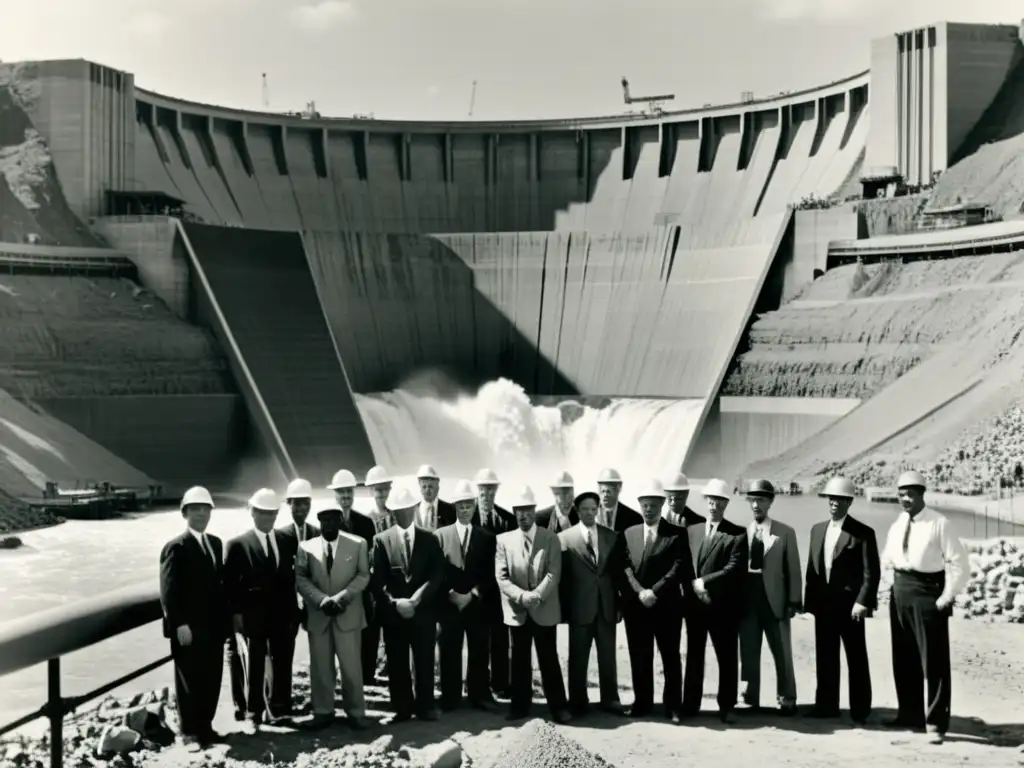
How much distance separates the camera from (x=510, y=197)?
51281mm

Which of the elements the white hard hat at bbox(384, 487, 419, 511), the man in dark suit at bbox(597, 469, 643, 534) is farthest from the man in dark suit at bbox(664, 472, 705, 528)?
the white hard hat at bbox(384, 487, 419, 511)

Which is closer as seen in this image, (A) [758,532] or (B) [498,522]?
(A) [758,532]

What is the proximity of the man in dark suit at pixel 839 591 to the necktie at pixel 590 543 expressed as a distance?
148cm

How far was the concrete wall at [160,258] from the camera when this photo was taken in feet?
118

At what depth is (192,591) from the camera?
833 cm

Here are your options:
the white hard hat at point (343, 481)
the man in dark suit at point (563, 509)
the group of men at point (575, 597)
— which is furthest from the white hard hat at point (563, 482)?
the white hard hat at point (343, 481)

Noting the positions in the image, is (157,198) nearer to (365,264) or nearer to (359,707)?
(365,264)

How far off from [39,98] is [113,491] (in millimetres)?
17329

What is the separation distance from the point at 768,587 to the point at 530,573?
1.69 metres

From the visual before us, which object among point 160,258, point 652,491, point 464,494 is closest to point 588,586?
point 652,491

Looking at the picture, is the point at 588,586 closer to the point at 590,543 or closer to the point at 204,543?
the point at 590,543

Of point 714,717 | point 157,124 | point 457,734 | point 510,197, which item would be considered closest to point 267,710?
point 457,734

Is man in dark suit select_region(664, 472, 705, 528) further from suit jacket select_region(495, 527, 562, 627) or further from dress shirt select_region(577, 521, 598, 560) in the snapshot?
suit jacket select_region(495, 527, 562, 627)

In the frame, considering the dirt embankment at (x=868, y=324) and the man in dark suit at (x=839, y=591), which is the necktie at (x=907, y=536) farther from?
the dirt embankment at (x=868, y=324)
